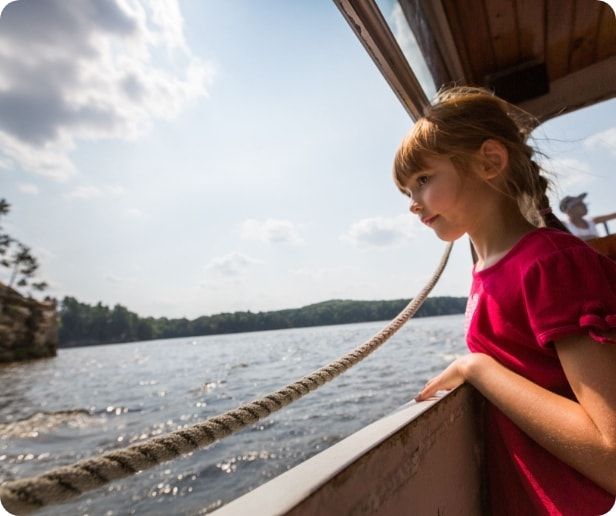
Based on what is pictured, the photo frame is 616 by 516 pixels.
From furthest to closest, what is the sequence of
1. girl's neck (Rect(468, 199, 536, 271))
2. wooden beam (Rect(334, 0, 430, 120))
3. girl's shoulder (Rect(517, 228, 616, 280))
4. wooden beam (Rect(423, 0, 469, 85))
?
wooden beam (Rect(423, 0, 469, 85)) → wooden beam (Rect(334, 0, 430, 120)) → girl's neck (Rect(468, 199, 536, 271)) → girl's shoulder (Rect(517, 228, 616, 280))

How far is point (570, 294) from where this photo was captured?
69cm

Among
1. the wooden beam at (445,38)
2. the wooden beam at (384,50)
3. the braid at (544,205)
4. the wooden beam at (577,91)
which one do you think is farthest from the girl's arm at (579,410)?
the wooden beam at (577,91)

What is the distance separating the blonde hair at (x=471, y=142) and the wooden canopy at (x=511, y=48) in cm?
65

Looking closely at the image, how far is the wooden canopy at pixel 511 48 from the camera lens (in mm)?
1893

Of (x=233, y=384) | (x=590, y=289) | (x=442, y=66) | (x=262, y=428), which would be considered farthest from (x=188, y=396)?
(x=590, y=289)

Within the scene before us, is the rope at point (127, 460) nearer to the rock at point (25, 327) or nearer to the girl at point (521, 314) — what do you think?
the girl at point (521, 314)

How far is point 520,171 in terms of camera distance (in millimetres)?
1118

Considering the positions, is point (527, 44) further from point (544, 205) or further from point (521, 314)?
point (521, 314)

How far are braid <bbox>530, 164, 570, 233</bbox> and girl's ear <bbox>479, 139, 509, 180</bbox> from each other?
215 mm

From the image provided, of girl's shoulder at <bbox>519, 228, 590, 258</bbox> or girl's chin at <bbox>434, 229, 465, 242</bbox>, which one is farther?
girl's chin at <bbox>434, 229, 465, 242</bbox>

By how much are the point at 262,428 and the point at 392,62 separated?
5.96m

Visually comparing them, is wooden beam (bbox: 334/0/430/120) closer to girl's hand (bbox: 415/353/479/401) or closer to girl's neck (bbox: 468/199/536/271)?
girl's neck (bbox: 468/199/536/271)

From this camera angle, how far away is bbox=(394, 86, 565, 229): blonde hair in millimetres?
1077

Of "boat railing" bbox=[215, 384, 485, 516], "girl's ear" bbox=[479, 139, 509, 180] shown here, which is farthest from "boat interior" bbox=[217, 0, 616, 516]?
"girl's ear" bbox=[479, 139, 509, 180]
